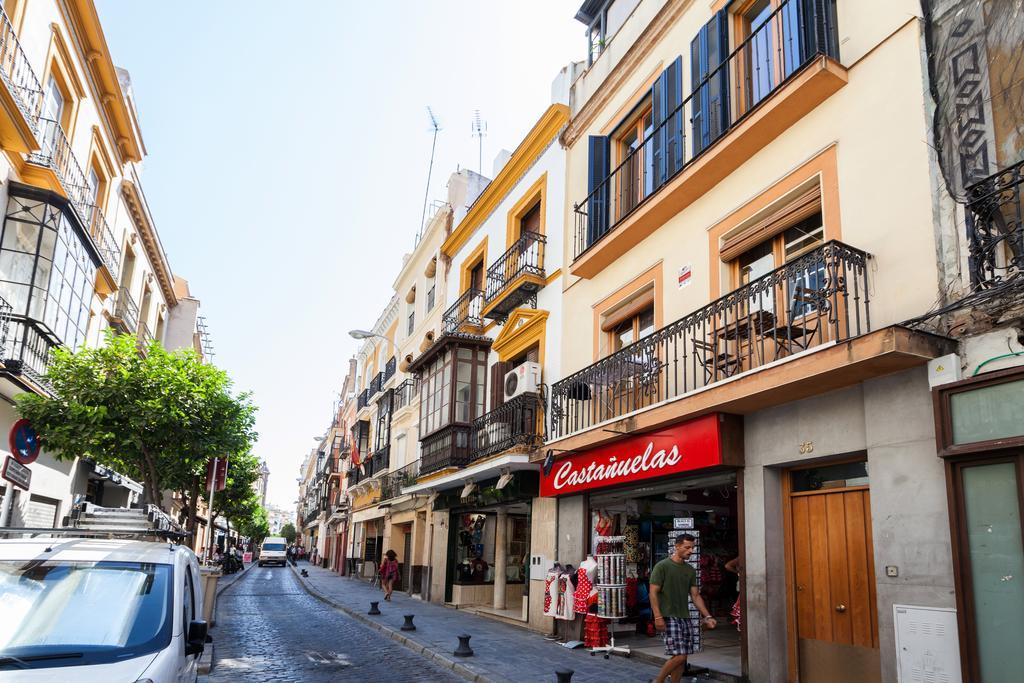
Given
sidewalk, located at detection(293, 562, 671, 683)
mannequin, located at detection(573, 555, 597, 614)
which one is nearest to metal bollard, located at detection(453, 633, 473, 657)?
sidewalk, located at detection(293, 562, 671, 683)

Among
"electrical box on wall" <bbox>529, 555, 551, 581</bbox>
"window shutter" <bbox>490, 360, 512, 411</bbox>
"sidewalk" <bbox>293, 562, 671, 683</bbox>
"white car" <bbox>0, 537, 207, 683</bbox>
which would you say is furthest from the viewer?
"window shutter" <bbox>490, 360, 512, 411</bbox>

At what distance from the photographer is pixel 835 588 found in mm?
7680

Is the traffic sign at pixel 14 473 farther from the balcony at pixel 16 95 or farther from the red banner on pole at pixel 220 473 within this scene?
the balcony at pixel 16 95

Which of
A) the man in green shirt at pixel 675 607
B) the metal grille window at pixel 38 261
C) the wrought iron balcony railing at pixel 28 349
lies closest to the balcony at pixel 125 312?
the metal grille window at pixel 38 261

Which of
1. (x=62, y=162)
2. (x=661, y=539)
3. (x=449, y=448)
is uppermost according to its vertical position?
(x=62, y=162)

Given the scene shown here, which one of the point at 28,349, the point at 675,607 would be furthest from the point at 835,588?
the point at 28,349

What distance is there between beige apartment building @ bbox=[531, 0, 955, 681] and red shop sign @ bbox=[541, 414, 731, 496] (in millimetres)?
43

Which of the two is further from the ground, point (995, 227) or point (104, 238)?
point (104, 238)

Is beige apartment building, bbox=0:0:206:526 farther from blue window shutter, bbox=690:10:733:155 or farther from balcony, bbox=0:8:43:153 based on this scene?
blue window shutter, bbox=690:10:733:155

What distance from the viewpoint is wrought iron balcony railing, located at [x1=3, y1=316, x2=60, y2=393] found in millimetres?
12141

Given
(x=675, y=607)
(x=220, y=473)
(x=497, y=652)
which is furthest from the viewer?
(x=220, y=473)

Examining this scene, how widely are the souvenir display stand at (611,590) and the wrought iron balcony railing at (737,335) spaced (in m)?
2.07

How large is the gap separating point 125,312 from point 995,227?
22.9 m

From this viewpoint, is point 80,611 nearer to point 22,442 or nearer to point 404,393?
point 22,442
